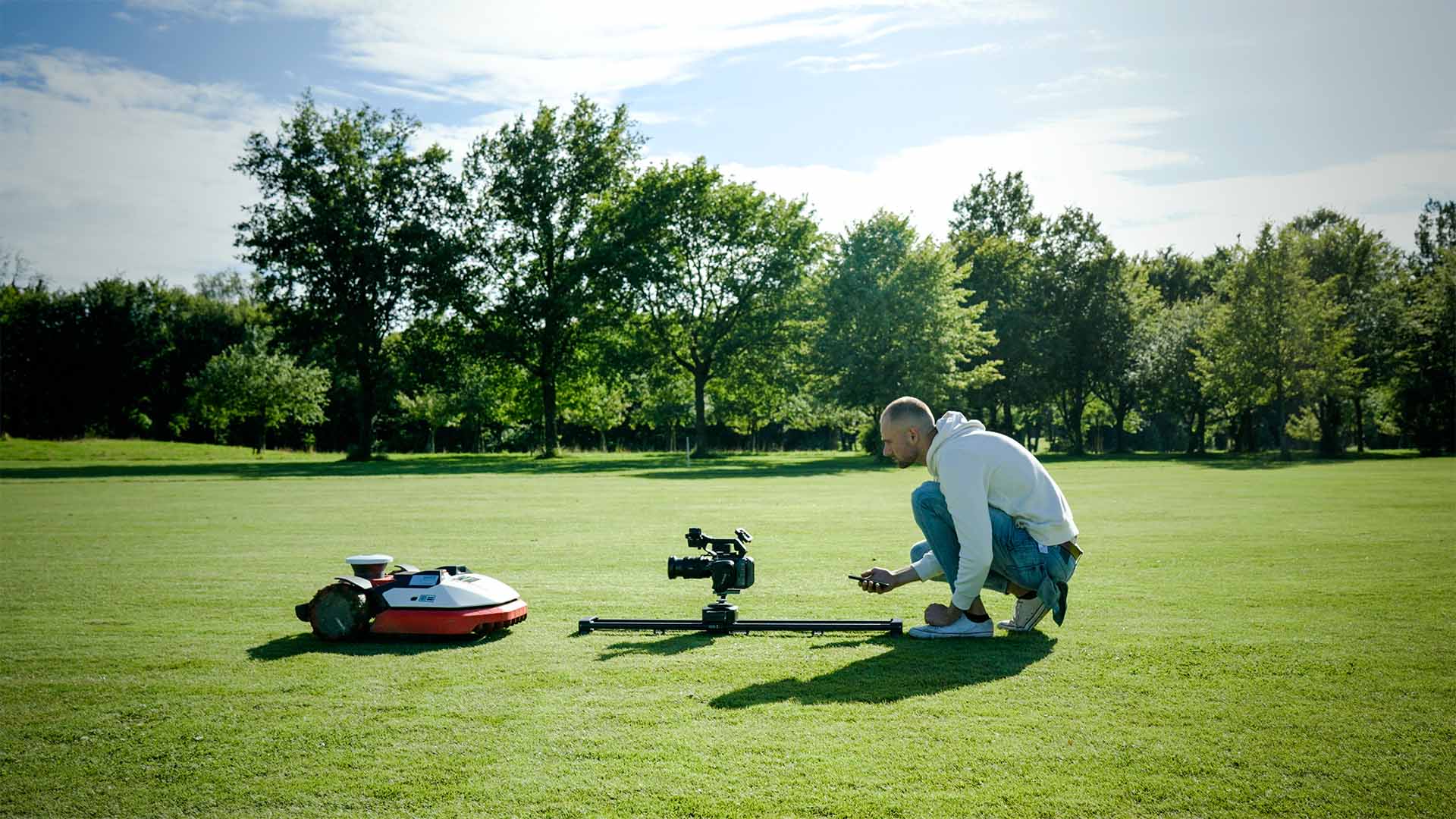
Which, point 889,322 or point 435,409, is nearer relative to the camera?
point 889,322

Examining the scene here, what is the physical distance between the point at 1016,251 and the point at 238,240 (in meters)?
55.9

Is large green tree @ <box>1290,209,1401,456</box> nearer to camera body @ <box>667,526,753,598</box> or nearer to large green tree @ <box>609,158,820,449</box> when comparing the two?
large green tree @ <box>609,158,820,449</box>

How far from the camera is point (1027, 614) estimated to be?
743 centimetres

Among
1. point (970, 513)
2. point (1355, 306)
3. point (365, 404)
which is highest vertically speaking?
point (1355, 306)

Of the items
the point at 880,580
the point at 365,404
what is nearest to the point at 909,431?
the point at 880,580

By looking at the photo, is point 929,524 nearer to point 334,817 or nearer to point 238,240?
point 334,817

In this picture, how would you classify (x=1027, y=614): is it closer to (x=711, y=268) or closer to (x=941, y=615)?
(x=941, y=615)

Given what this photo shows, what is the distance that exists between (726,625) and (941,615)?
5.54ft

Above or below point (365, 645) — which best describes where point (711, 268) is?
above

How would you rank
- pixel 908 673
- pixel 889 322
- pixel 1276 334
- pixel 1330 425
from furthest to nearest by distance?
pixel 1330 425, pixel 1276 334, pixel 889 322, pixel 908 673

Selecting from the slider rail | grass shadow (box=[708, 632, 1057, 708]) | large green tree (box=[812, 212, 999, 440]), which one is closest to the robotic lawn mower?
the slider rail

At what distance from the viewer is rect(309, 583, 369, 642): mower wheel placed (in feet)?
24.3

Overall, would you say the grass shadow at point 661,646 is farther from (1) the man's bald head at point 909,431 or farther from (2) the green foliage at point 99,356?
(2) the green foliage at point 99,356

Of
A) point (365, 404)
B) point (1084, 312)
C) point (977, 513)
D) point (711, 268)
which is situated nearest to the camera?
point (977, 513)
